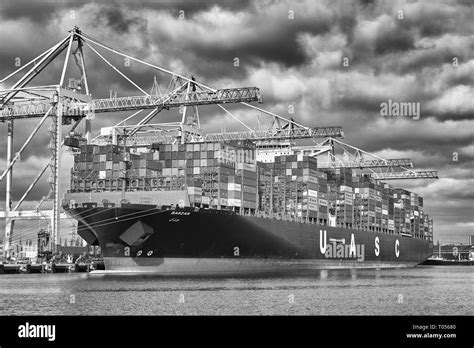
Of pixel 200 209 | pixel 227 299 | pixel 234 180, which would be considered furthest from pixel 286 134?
pixel 227 299

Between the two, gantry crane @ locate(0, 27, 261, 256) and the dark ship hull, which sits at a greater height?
gantry crane @ locate(0, 27, 261, 256)

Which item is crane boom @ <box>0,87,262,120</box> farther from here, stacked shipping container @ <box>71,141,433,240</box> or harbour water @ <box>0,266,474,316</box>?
harbour water @ <box>0,266,474,316</box>

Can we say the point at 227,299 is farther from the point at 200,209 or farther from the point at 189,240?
the point at 189,240

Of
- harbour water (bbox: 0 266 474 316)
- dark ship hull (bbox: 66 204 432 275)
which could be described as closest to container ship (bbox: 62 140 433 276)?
dark ship hull (bbox: 66 204 432 275)

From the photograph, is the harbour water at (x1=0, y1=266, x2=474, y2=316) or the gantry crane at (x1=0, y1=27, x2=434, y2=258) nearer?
the harbour water at (x1=0, y1=266, x2=474, y2=316)

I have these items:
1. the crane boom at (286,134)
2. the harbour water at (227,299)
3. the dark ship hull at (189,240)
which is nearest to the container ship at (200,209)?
the dark ship hull at (189,240)
